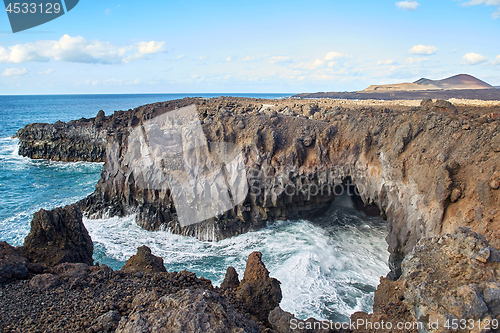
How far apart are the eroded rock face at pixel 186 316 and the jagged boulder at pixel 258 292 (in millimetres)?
2790

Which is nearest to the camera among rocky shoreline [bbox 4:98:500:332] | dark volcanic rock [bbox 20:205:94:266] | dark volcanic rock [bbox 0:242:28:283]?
rocky shoreline [bbox 4:98:500:332]

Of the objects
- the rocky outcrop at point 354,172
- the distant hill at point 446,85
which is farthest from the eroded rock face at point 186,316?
the distant hill at point 446,85

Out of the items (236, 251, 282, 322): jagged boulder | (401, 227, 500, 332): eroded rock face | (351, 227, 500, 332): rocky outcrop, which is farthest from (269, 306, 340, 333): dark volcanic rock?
(401, 227, 500, 332): eroded rock face

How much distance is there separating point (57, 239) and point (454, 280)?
12.6 m

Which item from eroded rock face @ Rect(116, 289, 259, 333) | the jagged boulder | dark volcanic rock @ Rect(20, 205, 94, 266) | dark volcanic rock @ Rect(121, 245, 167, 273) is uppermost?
eroded rock face @ Rect(116, 289, 259, 333)

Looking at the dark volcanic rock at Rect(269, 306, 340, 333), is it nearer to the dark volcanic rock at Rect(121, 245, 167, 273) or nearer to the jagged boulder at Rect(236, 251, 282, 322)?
the jagged boulder at Rect(236, 251, 282, 322)

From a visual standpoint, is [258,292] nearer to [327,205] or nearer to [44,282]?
[44,282]

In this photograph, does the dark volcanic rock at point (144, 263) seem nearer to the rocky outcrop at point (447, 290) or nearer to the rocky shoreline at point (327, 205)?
the rocky shoreline at point (327, 205)

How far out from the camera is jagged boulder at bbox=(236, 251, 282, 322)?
29.6 feet

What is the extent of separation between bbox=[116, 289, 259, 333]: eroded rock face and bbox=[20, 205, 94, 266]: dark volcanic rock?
6394mm

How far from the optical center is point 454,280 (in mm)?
6418

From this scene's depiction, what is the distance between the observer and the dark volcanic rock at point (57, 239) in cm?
1043

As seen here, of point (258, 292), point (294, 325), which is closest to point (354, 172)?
point (258, 292)

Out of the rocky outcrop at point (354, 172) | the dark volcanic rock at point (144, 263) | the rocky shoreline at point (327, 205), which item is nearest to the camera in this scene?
the rocky shoreline at point (327, 205)
